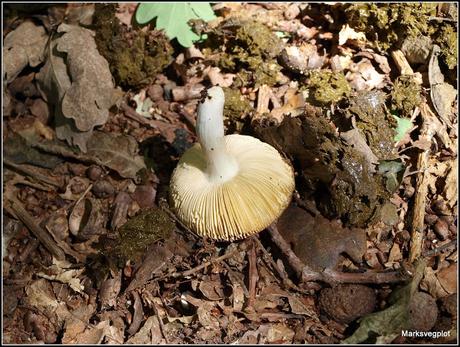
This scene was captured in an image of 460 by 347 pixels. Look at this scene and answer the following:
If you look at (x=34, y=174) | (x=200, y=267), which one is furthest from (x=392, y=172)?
(x=34, y=174)

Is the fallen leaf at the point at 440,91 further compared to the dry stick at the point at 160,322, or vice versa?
the fallen leaf at the point at 440,91

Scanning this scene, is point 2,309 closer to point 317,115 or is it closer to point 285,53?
point 317,115

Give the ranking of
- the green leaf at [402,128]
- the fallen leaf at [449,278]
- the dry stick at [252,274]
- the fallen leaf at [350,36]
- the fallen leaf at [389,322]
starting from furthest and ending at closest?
the fallen leaf at [350,36] → the green leaf at [402,128] → the dry stick at [252,274] → the fallen leaf at [449,278] → the fallen leaf at [389,322]

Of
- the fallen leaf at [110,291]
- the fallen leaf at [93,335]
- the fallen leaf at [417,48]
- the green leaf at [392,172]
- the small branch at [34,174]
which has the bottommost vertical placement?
the fallen leaf at [93,335]

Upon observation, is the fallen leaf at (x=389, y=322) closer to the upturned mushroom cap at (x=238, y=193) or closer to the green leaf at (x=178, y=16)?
the upturned mushroom cap at (x=238, y=193)

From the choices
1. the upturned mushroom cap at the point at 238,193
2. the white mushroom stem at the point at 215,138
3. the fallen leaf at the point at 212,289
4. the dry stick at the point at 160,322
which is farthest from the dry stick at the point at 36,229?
the white mushroom stem at the point at 215,138
